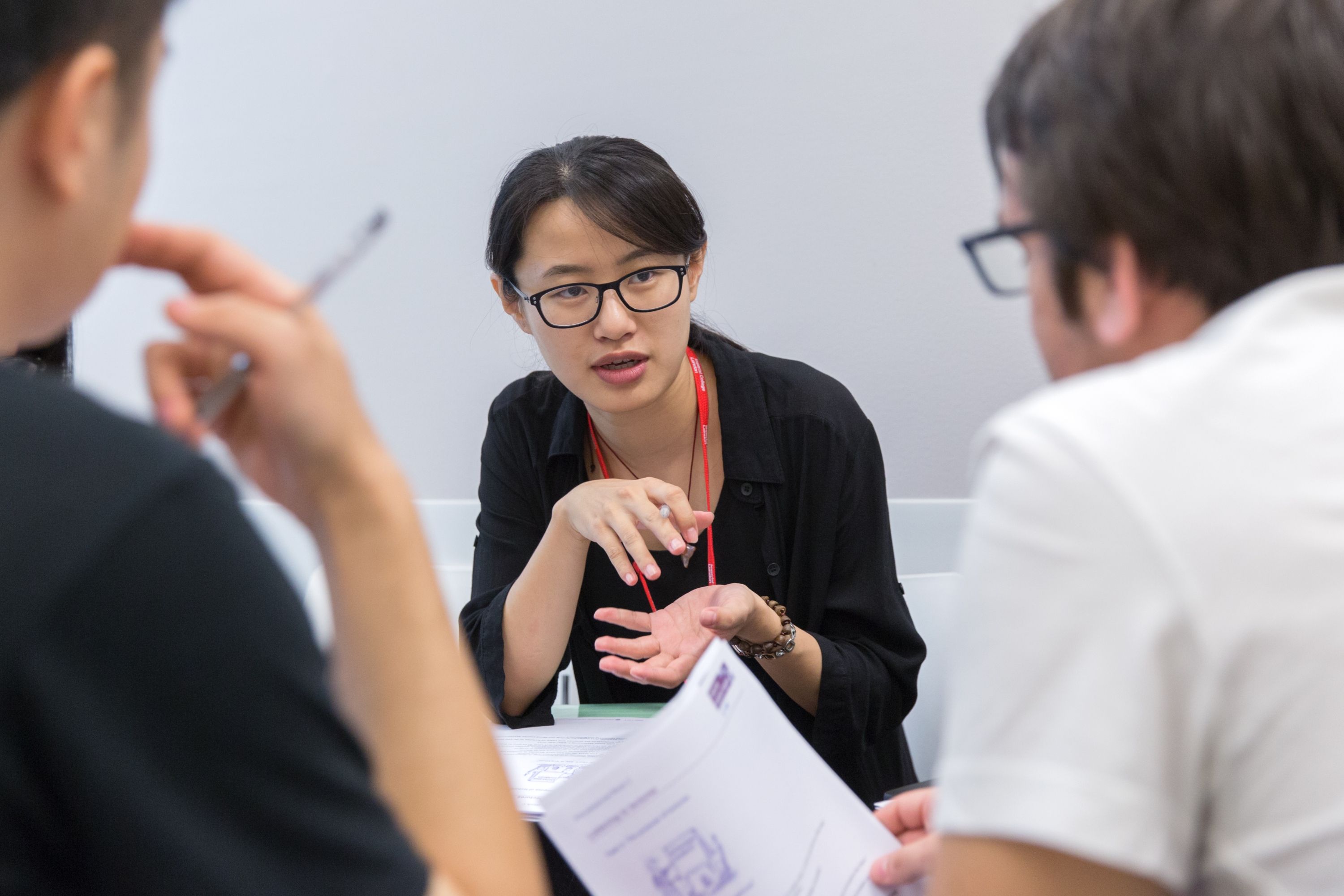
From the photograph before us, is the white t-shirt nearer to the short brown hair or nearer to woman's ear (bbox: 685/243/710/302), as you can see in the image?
the short brown hair

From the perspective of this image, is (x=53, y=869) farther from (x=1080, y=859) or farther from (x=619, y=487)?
(x=619, y=487)

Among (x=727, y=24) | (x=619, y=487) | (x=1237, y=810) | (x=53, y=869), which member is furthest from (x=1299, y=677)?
(x=727, y=24)

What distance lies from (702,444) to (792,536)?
0.69 ft

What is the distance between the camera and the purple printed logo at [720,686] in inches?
32.2

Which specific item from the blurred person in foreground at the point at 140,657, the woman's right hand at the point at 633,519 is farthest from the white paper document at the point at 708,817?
the woman's right hand at the point at 633,519

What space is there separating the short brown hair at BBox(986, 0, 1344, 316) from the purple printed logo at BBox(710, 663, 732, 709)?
416 mm

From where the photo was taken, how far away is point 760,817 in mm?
806

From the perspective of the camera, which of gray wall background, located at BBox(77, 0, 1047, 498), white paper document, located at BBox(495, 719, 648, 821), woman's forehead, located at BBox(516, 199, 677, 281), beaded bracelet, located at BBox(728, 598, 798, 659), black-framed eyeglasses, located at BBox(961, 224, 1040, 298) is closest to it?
black-framed eyeglasses, located at BBox(961, 224, 1040, 298)

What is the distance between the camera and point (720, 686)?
0.84 metres

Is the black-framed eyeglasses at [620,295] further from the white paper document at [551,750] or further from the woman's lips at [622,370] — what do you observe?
the white paper document at [551,750]

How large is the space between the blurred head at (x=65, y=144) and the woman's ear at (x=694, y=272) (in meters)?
1.14

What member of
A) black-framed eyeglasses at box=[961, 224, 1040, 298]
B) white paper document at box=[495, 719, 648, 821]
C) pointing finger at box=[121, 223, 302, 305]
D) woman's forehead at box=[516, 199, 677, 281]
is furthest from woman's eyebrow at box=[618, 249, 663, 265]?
pointing finger at box=[121, 223, 302, 305]

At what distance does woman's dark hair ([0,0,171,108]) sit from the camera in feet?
1.45

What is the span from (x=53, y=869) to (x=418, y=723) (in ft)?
0.58
